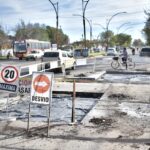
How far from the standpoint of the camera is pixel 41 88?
9.52 m

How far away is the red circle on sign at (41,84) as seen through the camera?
31.1 ft

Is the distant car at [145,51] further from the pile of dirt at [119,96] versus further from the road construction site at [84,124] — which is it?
the pile of dirt at [119,96]

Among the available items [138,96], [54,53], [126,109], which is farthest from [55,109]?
[54,53]

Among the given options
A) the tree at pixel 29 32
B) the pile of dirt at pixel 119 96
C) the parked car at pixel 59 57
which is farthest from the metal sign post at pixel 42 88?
the tree at pixel 29 32

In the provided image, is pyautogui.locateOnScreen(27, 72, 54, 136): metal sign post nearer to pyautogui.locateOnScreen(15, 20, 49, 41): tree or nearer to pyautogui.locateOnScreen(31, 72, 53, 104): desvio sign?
pyautogui.locateOnScreen(31, 72, 53, 104): desvio sign

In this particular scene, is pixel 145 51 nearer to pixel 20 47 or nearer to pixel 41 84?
pixel 20 47

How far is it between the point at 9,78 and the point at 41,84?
1519 millimetres

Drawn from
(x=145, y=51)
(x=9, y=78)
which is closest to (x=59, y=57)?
(x=9, y=78)

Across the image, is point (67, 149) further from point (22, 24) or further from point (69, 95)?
point (22, 24)

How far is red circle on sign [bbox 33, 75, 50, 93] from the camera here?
947 cm

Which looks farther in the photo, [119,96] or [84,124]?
[119,96]

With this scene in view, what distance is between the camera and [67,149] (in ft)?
26.8

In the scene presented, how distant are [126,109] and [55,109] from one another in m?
2.14

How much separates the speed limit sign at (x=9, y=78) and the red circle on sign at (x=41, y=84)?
3.93 feet
